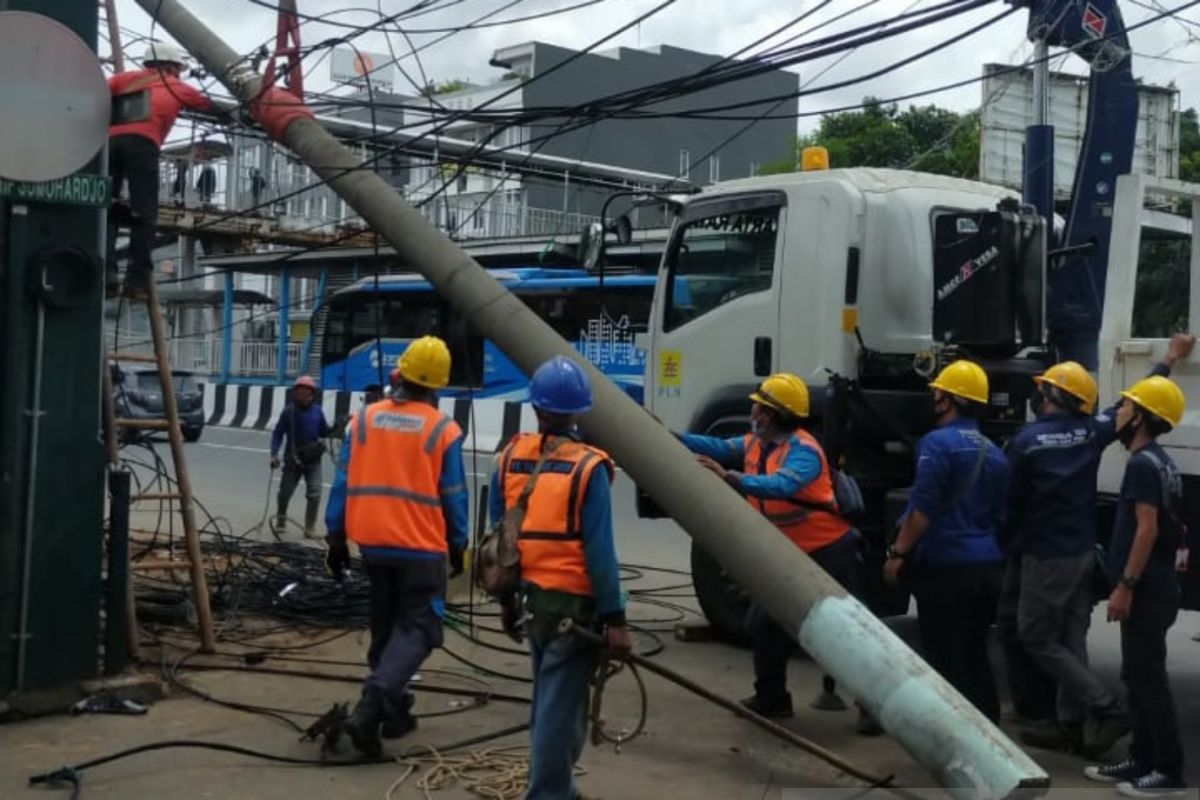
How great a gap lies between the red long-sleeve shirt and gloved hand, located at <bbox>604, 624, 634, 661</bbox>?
194 inches

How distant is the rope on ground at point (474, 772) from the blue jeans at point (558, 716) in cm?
89

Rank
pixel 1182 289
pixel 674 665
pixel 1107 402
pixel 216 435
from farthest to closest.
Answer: pixel 216 435, pixel 674 665, pixel 1182 289, pixel 1107 402

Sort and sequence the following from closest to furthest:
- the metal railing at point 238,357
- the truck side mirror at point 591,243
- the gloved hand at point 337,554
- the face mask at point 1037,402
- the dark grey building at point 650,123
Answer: the face mask at point 1037,402 < the gloved hand at point 337,554 < the truck side mirror at point 591,243 < the metal railing at point 238,357 < the dark grey building at point 650,123

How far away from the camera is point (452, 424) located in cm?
679

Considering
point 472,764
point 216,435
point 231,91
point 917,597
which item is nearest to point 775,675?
point 917,597

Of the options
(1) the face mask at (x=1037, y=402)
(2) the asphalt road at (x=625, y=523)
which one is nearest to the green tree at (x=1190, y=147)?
Answer: (2) the asphalt road at (x=625, y=523)

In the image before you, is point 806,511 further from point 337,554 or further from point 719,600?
point 337,554

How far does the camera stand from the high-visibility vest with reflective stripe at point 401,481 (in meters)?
6.70

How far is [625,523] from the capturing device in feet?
49.3

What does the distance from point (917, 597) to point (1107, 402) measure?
148 cm

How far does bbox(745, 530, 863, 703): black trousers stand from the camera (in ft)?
24.1

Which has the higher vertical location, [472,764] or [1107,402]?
[1107,402]

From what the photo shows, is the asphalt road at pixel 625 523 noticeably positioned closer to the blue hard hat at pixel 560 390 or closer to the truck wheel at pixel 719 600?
the truck wheel at pixel 719 600

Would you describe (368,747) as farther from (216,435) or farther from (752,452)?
(216,435)
